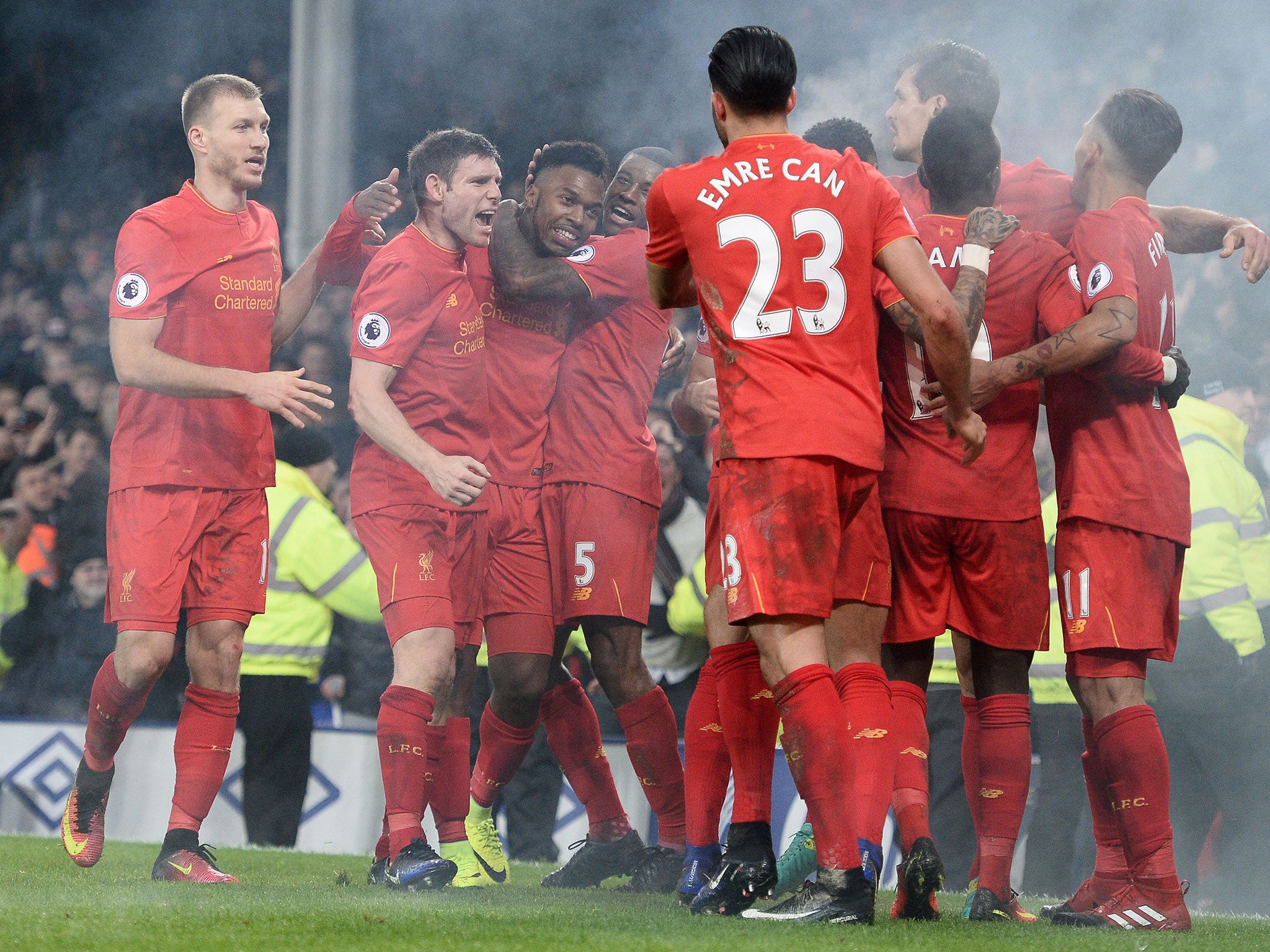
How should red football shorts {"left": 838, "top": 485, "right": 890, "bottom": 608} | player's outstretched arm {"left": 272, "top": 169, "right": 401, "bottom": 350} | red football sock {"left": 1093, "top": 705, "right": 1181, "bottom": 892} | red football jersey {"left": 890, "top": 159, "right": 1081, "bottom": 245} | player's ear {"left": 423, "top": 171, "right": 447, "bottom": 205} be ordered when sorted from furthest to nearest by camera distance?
player's ear {"left": 423, "top": 171, "right": 447, "bottom": 205}, player's outstretched arm {"left": 272, "top": 169, "right": 401, "bottom": 350}, red football jersey {"left": 890, "top": 159, "right": 1081, "bottom": 245}, red football sock {"left": 1093, "top": 705, "right": 1181, "bottom": 892}, red football shorts {"left": 838, "top": 485, "right": 890, "bottom": 608}

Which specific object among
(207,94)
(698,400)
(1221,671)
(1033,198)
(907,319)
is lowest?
(1221,671)

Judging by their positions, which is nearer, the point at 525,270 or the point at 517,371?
the point at 525,270

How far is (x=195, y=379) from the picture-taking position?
169 inches

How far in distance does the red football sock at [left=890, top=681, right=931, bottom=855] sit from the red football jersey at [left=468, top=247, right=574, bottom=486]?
1.66 metres

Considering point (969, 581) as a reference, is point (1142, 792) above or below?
below

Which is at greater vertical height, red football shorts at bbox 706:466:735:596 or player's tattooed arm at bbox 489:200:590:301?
player's tattooed arm at bbox 489:200:590:301

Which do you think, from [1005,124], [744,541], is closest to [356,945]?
[744,541]

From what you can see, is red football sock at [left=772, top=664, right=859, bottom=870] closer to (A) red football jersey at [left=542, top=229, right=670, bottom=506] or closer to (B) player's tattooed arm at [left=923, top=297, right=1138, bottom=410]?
(B) player's tattooed arm at [left=923, top=297, right=1138, bottom=410]

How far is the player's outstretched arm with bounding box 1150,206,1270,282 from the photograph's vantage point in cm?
410

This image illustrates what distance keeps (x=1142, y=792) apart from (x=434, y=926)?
1.83 m

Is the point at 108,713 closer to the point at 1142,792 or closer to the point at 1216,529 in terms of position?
the point at 1142,792

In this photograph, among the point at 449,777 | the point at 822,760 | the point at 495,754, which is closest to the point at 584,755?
the point at 495,754

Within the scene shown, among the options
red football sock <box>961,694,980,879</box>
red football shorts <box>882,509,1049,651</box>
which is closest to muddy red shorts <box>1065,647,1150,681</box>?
red football shorts <box>882,509,1049,651</box>

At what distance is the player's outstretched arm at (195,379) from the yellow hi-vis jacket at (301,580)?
5.82 feet
